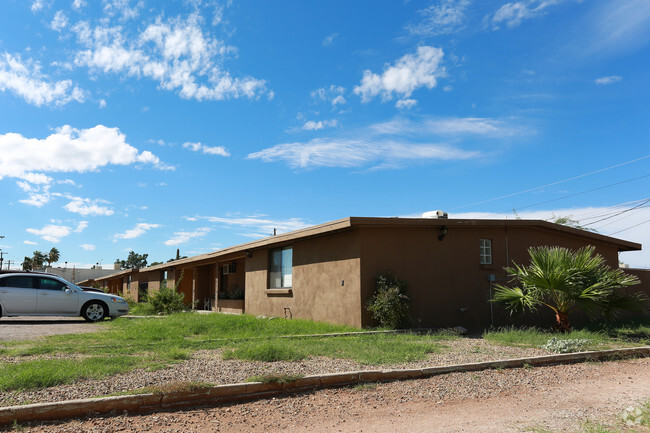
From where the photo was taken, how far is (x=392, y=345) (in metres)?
9.49

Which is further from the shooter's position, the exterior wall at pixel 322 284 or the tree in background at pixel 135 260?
the tree in background at pixel 135 260

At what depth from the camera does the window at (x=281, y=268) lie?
16266mm

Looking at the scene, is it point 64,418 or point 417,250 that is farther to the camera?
point 417,250

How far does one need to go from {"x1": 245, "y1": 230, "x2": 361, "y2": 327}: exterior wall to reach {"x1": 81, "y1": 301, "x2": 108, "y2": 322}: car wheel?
5.18 m

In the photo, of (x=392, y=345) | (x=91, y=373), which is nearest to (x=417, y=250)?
(x=392, y=345)

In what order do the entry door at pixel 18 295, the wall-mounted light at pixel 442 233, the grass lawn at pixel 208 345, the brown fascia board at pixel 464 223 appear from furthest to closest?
the entry door at pixel 18 295, the wall-mounted light at pixel 442 233, the brown fascia board at pixel 464 223, the grass lawn at pixel 208 345

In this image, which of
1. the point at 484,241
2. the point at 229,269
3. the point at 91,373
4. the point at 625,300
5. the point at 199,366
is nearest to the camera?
the point at 91,373

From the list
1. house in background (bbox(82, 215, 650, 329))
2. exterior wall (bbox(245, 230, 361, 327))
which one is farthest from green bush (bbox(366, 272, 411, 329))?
exterior wall (bbox(245, 230, 361, 327))

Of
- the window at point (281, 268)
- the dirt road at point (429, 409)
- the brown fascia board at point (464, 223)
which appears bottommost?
the dirt road at point (429, 409)

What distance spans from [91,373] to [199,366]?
148 centimetres

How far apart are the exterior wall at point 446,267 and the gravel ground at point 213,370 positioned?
3702 mm

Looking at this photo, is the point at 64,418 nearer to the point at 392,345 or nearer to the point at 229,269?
the point at 392,345

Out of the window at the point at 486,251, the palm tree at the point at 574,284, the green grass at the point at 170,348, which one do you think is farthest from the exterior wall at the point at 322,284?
the window at the point at 486,251

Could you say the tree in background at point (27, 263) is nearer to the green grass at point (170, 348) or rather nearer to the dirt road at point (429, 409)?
the green grass at point (170, 348)
